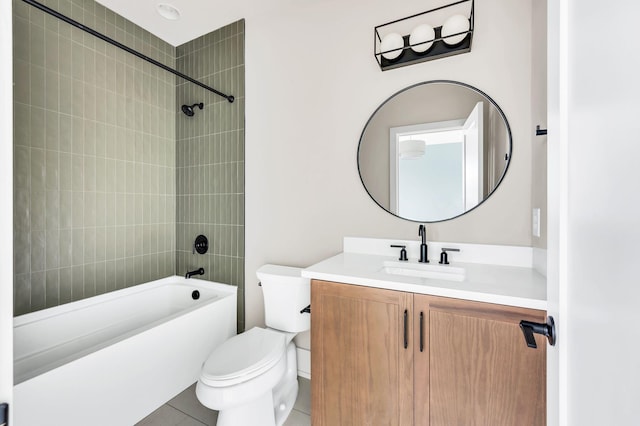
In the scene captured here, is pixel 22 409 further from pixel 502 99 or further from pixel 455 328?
pixel 502 99

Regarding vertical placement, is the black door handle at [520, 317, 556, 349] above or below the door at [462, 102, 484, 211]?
below

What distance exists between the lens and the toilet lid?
4.13 ft

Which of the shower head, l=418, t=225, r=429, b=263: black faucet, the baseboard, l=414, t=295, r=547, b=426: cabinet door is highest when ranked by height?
the shower head

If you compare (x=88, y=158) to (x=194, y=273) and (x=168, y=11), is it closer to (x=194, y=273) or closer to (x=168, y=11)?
(x=194, y=273)

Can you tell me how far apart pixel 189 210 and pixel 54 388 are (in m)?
1.50

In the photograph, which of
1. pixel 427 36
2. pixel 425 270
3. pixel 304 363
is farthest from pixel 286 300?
pixel 427 36

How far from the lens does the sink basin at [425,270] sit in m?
1.35

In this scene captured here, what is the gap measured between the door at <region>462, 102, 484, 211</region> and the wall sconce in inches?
13.7

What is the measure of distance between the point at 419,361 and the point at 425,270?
1.53 ft

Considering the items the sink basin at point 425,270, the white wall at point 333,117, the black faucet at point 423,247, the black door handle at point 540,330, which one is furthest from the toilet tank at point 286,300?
the black door handle at point 540,330

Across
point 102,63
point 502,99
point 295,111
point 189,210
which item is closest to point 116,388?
point 189,210

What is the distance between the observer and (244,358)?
54.8 inches

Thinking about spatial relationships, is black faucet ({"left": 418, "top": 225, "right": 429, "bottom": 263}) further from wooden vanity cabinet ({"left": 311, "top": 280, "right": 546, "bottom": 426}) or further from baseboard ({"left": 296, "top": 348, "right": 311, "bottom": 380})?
baseboard ({"left": 296, "top": 348, "right": 311, "bottom": 380})

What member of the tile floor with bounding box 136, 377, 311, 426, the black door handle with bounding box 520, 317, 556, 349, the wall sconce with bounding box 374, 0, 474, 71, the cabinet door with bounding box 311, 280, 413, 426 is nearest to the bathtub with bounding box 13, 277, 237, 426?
the tile floor with bounding box 136, 377, 311, 426
